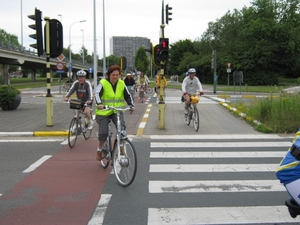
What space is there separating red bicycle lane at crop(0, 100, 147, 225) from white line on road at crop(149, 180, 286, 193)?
3.10 ft

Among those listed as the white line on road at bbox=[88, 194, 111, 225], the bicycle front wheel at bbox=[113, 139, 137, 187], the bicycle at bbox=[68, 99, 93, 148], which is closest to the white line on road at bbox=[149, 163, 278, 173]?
the bicycle front wheel at bbox=[113, 139, 137, 187]

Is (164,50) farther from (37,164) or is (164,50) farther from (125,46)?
(125,46)

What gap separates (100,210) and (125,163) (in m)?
1.08

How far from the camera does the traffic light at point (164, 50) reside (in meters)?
10.7

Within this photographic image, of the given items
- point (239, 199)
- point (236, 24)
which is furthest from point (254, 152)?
point (236, 24)

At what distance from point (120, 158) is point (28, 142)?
4515mm

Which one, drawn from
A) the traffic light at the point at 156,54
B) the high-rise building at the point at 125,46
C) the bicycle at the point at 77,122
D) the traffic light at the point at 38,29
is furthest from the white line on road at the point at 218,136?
the high-rise building at the point at 125,46

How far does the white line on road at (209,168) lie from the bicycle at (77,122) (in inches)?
105

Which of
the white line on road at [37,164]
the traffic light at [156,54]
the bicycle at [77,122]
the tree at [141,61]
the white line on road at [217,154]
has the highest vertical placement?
the tree at [141,61]

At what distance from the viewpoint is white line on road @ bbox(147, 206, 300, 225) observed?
4.02m

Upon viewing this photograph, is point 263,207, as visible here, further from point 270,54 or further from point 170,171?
point 270,54

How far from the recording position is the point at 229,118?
531 inches

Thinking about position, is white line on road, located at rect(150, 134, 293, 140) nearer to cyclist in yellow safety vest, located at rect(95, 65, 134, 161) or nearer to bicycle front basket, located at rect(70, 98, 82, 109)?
bicycle front basket, located at rect(70, 98, 82, 109)

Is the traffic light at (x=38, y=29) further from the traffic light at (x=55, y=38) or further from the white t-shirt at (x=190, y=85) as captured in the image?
the white t-shirt at (x=190, y=85)
